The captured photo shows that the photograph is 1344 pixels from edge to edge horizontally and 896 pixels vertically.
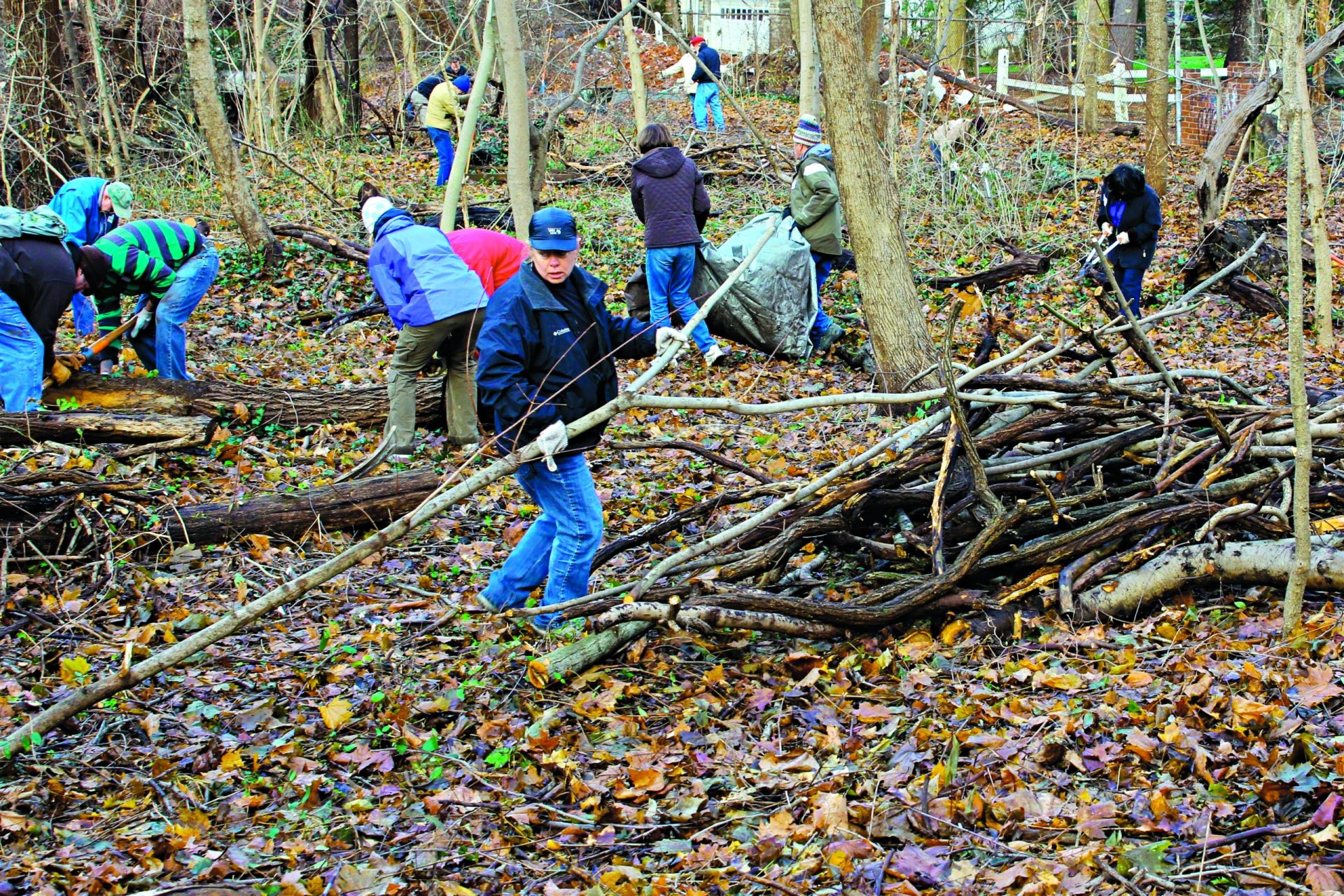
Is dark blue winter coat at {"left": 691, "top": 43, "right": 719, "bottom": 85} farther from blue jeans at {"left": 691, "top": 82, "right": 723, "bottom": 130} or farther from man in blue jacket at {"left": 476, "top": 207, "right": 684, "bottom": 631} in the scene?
man in blue jacket at {"left": 476, "top": 207, "right": 684, "bottom": 631}

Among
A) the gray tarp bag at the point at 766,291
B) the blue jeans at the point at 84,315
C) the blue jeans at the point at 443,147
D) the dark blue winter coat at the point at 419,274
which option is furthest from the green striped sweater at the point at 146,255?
the blue jeans at the point at 443,147

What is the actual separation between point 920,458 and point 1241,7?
27176mm

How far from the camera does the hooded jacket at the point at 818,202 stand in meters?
9.56

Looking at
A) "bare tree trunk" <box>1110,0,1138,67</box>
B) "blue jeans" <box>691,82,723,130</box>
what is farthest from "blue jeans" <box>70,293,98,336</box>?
"bare tree trunk" <box>1110,0,1138,67</box>

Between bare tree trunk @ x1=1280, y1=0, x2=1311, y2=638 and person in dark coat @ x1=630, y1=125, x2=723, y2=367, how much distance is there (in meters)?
5.88

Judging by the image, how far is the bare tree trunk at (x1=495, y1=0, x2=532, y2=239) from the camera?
9547 mm

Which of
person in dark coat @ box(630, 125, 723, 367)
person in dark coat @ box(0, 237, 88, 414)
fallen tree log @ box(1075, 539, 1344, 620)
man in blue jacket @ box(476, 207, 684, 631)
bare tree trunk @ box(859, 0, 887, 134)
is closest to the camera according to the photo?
fallen tree log @ box(1075, 539, 1344, 620)

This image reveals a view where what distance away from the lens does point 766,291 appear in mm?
9586

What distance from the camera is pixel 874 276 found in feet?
25.6

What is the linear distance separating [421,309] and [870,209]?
130 inches

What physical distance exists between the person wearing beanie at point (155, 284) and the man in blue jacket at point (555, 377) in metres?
4.16

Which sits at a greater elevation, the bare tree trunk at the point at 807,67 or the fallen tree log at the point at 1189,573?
the bare tree trunk at the point at 807,67

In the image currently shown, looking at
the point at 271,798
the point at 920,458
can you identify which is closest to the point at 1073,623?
the point at 920,458

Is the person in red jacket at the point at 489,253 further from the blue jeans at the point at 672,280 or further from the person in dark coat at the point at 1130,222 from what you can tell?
the person in dark coat at the point at 1130,222
